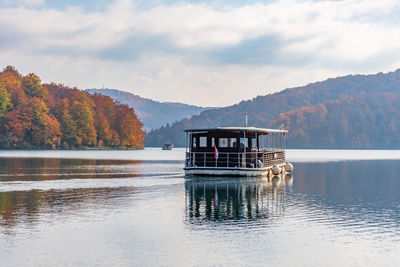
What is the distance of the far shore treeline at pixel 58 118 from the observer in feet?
459

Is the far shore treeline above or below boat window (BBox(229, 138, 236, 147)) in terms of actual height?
above

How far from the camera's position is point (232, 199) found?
3067 cm

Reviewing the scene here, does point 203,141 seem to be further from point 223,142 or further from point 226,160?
point 226,160

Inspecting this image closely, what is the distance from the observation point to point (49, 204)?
27.0m

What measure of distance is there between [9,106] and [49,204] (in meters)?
125

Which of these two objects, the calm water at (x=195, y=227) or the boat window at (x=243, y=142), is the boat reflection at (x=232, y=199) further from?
→ the boat window at (x=243, y=142)

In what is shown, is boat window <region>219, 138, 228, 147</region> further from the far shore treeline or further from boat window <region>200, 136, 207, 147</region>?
the far shore treeline

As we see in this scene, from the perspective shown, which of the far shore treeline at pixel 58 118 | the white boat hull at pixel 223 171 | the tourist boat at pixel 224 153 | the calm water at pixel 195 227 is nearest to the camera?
the calm water at pixel 195 227

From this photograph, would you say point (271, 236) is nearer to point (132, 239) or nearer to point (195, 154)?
point (132, 239)

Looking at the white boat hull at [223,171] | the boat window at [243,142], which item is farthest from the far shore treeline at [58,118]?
the boat window at [243,142]

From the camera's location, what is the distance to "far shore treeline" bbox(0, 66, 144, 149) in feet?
459

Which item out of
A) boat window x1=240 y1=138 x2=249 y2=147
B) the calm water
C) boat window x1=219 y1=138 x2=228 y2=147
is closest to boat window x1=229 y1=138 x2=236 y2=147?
boat window x1=219 y1=138 x2=228 y2=147

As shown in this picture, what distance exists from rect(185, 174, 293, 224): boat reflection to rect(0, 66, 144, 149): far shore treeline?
108688mm

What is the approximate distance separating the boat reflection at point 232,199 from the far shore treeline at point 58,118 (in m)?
109
